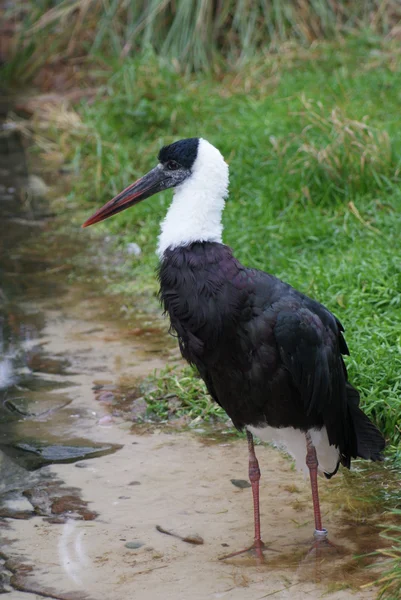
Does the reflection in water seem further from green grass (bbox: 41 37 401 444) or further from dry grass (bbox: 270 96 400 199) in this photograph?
dry grass (bbox: 270 96 400 199)

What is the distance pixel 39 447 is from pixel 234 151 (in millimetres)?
3432

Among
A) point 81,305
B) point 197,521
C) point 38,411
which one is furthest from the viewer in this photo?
point 81,305

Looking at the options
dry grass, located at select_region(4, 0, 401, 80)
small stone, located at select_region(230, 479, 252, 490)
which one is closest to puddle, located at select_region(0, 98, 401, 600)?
small stone, located at select_region(230, 479, 252, 490)

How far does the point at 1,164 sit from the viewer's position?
9023 mm

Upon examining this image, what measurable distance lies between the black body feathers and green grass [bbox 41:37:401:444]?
788mm

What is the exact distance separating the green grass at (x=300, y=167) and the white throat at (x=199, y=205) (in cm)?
125

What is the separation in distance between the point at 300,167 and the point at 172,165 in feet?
9.59

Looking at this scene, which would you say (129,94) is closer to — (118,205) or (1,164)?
(1,164)

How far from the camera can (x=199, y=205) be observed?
138 inches

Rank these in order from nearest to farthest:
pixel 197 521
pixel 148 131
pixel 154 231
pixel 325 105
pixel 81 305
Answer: pixel 197 521
pixel 81 305
pixel 154 231
pixel 325 105
pixel 148 131

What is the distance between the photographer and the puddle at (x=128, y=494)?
11.0 ft

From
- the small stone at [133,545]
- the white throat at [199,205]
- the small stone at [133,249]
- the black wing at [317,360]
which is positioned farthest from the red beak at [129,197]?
the small stone at [133,249]

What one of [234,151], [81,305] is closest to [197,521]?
[81,305]

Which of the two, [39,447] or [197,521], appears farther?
[39,447]
